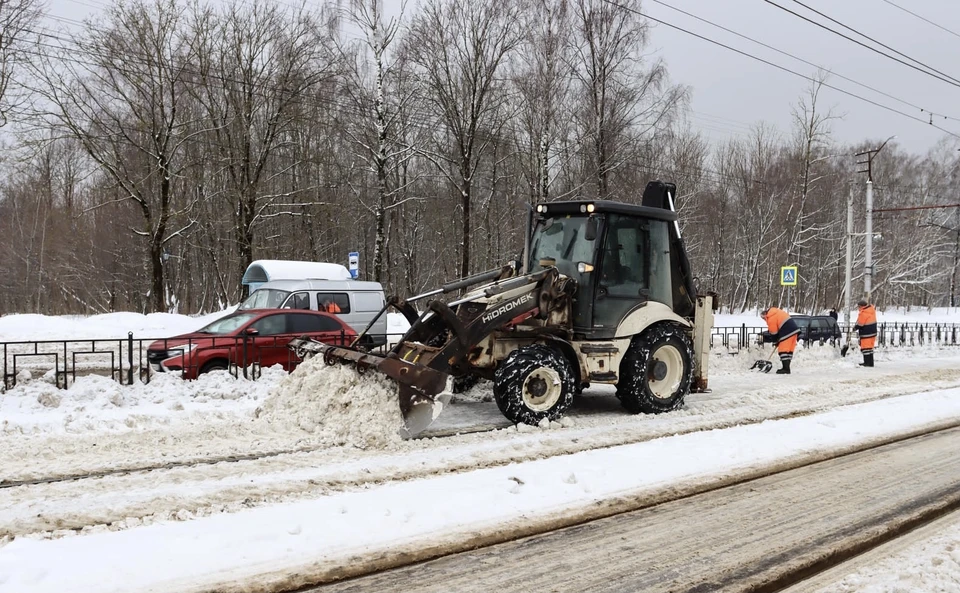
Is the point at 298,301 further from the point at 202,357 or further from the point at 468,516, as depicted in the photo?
the point at 468,516

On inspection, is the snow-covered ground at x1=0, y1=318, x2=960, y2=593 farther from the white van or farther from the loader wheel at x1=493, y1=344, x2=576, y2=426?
the white van

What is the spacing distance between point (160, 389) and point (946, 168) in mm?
70194

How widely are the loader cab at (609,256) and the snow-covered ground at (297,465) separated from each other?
58.5 inches

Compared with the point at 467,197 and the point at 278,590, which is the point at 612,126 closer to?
the point at 467,197

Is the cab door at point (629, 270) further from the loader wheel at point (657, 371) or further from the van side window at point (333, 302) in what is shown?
the van side window at point (333, 302)

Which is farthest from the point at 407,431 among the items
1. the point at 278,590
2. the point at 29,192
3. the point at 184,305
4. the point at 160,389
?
the point at 29,192

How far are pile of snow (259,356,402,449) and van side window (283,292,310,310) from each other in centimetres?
782

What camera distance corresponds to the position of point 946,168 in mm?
61469

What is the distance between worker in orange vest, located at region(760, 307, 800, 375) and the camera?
15086 millimetres

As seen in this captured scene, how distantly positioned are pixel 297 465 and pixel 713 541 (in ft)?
12.3

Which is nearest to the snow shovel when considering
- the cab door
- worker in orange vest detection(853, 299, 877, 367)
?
worker in orange vest detection(853, 299, 877, 367)

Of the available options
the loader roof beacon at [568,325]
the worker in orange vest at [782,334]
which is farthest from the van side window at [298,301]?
the worker in orange vest at [782,334]

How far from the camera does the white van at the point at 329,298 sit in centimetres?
1634

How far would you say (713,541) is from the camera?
4.89m
